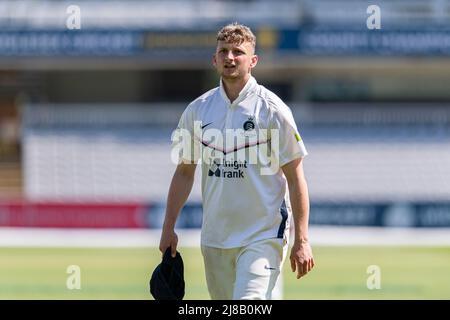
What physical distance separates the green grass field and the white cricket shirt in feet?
14.2

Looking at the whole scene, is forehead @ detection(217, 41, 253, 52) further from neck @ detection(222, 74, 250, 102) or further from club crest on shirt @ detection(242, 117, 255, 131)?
club crest on shirt @ detection(242, 117, 255, 131)

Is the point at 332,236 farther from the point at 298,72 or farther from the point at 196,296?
the point at 298,72

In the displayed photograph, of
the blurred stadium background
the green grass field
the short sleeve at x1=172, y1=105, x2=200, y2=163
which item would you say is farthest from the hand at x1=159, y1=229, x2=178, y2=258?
the blurred stadium background

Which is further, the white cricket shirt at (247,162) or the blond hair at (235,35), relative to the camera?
the white cricket shirt at (247,162)

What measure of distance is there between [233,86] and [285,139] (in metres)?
0.44

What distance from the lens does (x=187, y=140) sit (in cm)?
666

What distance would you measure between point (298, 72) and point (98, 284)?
1778 centimetres

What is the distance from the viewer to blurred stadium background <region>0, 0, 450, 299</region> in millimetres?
18172

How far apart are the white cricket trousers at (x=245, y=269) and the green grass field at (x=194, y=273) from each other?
13.7 ft

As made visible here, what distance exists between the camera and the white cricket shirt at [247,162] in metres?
6.43

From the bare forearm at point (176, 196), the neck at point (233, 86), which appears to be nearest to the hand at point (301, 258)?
the bare forearm at point (176, 196)

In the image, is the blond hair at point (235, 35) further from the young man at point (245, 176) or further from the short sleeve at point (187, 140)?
the short sleeve at point (187, 140)

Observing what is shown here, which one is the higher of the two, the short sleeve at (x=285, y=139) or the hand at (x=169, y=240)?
the short sleeve at (x=285, y=139)
